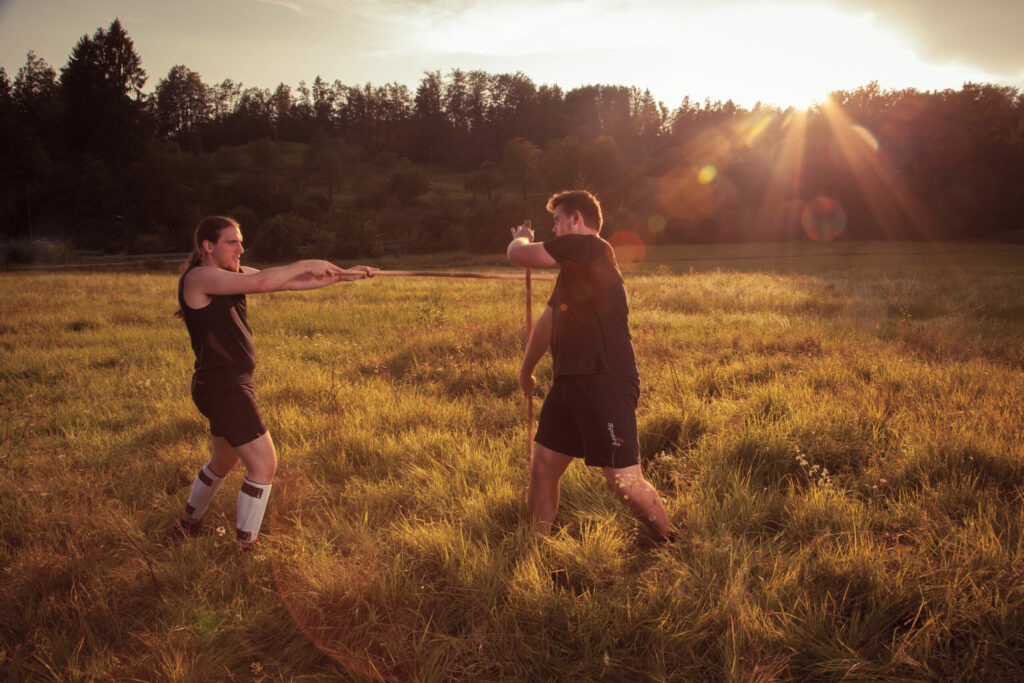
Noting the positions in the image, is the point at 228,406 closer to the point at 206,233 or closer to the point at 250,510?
the point at 250,510

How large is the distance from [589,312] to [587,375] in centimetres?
37

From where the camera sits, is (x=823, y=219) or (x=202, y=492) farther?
(x=823, y=219)

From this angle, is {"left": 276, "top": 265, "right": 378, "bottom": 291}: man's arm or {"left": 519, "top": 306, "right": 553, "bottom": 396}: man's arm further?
{"left": 519, "top": 306, "right": 553, "bottom": 396}: man's arm

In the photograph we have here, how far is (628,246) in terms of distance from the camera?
55500 millimetres

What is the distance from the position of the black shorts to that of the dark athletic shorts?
177 cm

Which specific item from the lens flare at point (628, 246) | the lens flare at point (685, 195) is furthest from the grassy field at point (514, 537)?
the lens flare at point (685, 195)

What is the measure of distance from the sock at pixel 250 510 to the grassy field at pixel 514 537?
0.41 feet

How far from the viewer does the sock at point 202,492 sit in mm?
3797

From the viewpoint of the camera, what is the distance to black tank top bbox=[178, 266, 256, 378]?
11.3 ft

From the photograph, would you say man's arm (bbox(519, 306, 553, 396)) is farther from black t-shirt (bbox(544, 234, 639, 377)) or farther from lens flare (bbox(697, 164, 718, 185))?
lens flare (bbox(697, 164, 718, 185))

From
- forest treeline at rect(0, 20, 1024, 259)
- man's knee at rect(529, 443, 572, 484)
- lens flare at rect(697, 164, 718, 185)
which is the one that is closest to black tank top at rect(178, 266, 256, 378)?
man's knee at rect(529, 443, 572, 484)

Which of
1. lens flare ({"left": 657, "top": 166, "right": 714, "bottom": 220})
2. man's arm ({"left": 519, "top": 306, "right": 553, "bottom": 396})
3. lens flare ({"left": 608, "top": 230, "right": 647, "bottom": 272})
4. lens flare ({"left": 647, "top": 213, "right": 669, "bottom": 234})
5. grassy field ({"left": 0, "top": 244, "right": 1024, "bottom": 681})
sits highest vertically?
lens flare ({"left": 657, "top": 166, "right": 714, "bottom": 220})

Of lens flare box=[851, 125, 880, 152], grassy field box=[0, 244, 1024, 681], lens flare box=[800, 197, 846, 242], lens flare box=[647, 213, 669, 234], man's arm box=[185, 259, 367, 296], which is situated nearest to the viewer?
grassy field box=[0, 244, 1024, 681]

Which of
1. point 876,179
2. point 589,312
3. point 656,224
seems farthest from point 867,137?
point 589,312
